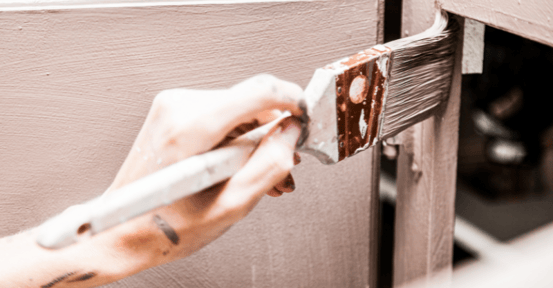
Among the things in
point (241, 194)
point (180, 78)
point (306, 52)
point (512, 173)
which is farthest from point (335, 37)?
point (512, 173)

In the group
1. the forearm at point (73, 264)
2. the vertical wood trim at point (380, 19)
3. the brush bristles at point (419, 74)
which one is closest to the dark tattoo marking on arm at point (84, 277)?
the forearm at point (73, 264)

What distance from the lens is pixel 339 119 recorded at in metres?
0.46

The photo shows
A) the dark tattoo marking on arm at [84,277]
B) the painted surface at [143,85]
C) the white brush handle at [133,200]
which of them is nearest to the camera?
the white brush handle at [133,200]

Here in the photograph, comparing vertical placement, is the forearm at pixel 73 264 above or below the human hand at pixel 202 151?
below

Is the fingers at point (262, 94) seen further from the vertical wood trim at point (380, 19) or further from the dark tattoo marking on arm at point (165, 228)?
the vertical wood trim at point (380, 19)

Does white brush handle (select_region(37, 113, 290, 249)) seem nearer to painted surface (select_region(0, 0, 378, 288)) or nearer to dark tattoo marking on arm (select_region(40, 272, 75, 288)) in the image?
dark tattoo marking on arm (select_region(40, 272, 75, 288))

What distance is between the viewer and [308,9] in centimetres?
59

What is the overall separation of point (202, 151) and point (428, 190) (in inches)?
16.5

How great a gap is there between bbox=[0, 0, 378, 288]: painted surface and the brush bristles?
0.10 metres

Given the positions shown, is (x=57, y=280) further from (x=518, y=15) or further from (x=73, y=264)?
(x=518, y=15)

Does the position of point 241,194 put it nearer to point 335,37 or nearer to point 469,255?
point 335,37

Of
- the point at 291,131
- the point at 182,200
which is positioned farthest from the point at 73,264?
the point at 291,131

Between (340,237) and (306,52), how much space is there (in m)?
0.29

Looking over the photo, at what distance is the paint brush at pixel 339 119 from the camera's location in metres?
0.33
